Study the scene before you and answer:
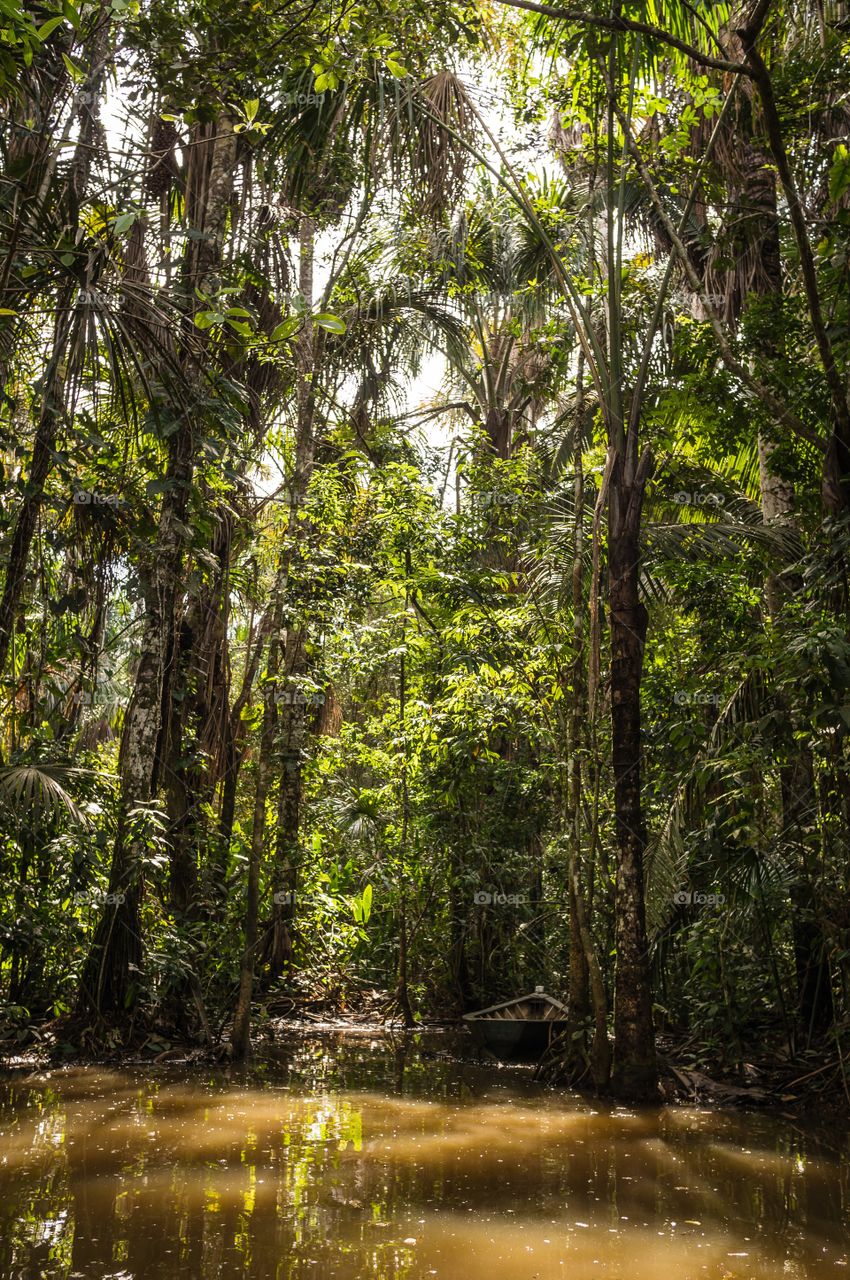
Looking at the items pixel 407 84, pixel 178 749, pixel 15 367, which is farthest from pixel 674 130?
pixel 178 749

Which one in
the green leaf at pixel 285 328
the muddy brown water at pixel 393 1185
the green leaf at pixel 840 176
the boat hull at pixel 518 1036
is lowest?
the muddy brown water at pixel 393 1185

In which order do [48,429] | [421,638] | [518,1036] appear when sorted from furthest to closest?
[421,638]
[518,1036]
[48,429]

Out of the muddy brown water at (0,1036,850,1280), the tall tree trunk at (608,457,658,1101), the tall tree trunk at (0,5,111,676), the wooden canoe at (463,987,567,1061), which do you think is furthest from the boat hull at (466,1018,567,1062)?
the tall tree trunk at (0,5,111,676)

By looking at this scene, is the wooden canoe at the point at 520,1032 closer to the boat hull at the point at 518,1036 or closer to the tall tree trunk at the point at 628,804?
the boat hull at the point at 518,1036

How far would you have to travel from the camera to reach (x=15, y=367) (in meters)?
6.47

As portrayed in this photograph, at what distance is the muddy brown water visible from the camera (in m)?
3.70

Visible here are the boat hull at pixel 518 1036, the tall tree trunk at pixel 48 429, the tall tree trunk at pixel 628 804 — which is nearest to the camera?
the tall tree trunk at pixel 48 429

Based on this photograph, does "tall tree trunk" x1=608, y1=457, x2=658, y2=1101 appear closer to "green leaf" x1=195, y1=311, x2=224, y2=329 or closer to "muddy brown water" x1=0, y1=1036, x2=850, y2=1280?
"muddy brown water" x1=0, y1=1036, x2=850, y2=1280

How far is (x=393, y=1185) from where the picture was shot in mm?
4703

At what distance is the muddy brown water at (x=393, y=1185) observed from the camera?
3.70m

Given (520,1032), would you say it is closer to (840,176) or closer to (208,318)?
(208,318)

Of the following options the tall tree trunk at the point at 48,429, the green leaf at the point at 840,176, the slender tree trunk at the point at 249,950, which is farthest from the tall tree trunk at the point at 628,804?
the tall tree trunk at the point at 48,429

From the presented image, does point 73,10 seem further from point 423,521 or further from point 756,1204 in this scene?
point 423,521

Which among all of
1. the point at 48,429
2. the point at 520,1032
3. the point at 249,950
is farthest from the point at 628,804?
the point at 48,429
